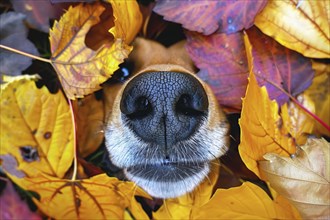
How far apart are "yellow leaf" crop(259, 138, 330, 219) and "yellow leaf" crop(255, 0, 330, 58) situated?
0.53 metres

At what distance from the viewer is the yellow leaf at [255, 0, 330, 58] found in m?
1.97

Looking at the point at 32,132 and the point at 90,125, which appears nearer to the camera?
the point at 32,132

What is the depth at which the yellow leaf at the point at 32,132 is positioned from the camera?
1.91 m

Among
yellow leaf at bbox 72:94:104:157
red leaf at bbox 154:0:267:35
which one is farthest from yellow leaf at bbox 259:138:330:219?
yellow leaf at bbox 72:94:104:157

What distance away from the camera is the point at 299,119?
202 cm

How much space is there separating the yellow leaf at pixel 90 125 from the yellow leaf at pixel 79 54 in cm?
27

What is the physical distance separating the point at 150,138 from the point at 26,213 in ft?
2.01

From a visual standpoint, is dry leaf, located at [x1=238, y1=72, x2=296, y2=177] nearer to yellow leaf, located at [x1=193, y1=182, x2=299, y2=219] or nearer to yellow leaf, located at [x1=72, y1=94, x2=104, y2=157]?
yellow leaf, located at [x1=193, y1=182, x2=299, y2=219]

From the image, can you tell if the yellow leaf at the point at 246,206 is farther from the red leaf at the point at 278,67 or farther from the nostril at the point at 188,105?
the red leaf at the point at 278,67

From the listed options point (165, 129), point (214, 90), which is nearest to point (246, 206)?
point (165, 129)

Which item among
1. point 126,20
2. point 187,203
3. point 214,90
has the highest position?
point 126,20

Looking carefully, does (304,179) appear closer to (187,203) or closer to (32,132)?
(187,203)

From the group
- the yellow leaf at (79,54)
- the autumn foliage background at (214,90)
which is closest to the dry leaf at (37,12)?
the autumn foliage background at (214,90)

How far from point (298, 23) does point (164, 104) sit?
74 cm
